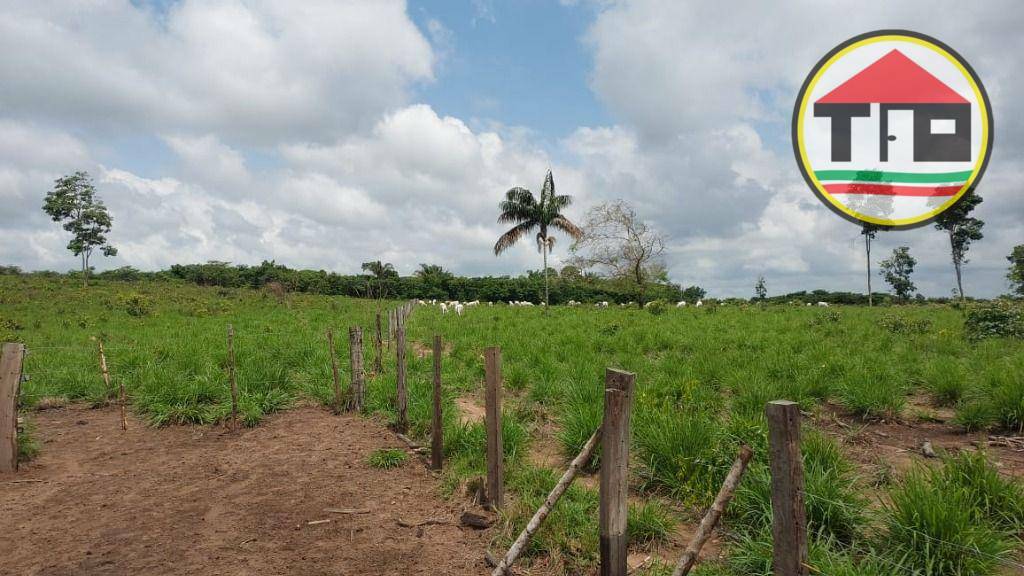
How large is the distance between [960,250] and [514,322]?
3706 centimetres

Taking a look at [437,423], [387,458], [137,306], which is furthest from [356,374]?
[137,306]

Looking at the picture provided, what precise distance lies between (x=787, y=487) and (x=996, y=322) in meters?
12.3

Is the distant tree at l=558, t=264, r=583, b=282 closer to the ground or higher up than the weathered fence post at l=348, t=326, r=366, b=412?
higher up

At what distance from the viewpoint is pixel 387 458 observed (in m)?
6.21

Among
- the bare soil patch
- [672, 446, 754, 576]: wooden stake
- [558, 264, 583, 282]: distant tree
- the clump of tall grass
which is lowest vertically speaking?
the bare soil patch

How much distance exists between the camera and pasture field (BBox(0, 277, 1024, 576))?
3682 millimetres

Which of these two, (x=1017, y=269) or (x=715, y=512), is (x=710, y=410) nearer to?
(x=715, y=512)

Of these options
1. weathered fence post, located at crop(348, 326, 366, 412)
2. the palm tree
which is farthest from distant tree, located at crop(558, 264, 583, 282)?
weathered fence post, located at crop(348, 326, 366, 412)

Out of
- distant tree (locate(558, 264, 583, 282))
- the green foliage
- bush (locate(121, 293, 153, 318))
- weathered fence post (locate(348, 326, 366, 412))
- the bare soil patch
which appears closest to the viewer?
the bare soil patch

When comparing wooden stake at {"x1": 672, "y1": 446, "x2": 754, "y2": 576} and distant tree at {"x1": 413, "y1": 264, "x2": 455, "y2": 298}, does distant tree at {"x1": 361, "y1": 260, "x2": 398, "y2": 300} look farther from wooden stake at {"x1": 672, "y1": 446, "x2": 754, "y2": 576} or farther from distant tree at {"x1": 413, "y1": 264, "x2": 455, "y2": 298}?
wooden stake at {"x1": 672, "y1": 446, "x2": 754, "y2": 576}

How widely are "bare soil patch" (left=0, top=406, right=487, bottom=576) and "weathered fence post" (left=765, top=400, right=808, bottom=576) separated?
91.5 inches

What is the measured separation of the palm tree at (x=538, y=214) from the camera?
92.1ft

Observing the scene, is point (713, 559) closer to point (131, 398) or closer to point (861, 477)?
point (861, 477)

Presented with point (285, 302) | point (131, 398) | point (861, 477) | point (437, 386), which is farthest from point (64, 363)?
point (285, 302)
